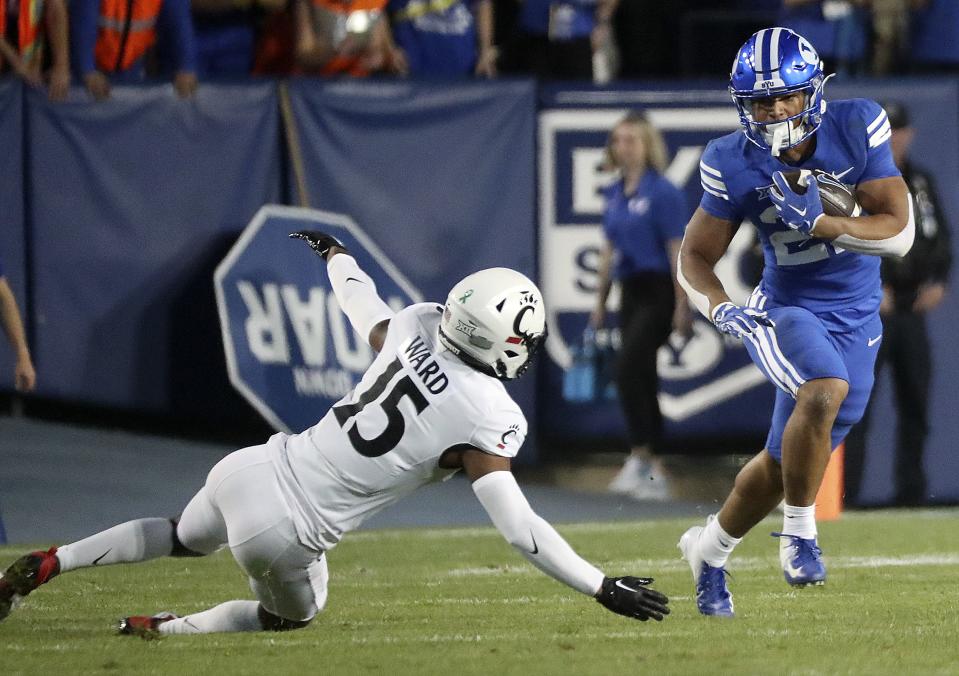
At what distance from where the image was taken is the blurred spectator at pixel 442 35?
9.98 metres

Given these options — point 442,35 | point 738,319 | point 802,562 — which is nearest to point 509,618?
point 802,562

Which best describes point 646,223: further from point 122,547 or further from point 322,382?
point 122,547

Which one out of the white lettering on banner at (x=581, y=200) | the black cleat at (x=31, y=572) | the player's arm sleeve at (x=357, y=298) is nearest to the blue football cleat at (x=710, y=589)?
the player's arm sleeve at (x=357, y=298)

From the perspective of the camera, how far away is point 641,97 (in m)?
9.37

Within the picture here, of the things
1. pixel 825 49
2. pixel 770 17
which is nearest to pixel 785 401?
pixel 825 49

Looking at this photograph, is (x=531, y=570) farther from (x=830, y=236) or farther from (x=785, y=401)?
(x=830, y=236)

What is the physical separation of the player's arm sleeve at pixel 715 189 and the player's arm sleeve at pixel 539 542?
1520 millimetres

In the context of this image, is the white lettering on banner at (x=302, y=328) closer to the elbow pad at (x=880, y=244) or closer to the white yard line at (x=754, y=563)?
the white yard line at (x=754, y=563)

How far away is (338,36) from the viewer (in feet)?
31.5

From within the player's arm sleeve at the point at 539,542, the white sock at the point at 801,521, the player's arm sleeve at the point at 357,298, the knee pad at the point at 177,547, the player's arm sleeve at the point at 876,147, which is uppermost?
the player's arm sleeve at the point at 876,147

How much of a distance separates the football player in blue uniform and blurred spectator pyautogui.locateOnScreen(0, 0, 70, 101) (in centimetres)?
447

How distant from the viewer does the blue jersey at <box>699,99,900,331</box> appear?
5410 millimetres

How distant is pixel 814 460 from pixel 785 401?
304 millimetres

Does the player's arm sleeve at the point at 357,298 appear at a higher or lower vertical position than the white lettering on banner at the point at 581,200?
higher
